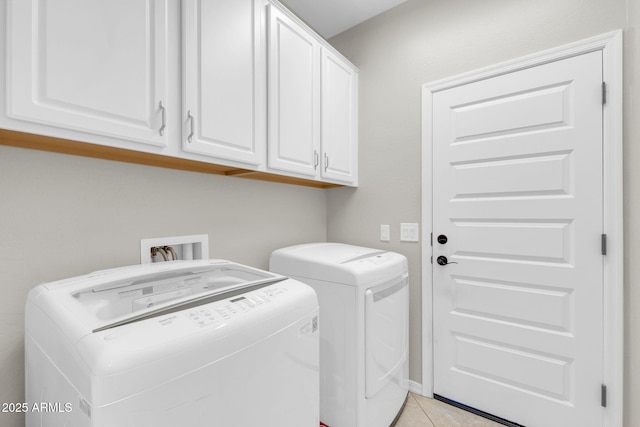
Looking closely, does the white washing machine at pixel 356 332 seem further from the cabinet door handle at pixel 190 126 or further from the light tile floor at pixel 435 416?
the cabinet door handle at pixel 190 126

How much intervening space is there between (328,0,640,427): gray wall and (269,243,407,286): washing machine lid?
1.34ft

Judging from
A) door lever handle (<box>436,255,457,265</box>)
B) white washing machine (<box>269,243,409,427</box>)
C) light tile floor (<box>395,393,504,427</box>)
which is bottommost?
light tile floor (<box>395,393,504,427</box>)

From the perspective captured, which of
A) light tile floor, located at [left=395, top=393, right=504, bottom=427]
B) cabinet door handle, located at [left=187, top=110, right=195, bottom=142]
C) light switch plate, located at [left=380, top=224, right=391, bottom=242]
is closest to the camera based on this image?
cabinet door handle, located at [left=187, top=110, right=195, bottom=142]

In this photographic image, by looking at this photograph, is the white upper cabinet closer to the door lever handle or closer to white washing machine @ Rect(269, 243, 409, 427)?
white washing machine @ Rect(269, 243, 409, 427)

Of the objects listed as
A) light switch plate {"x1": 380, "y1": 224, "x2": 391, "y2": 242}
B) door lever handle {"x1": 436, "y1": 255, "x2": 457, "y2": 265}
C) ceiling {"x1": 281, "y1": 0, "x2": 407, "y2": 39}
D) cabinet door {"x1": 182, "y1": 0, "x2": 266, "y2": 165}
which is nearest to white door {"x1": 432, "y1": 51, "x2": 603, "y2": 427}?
door lever handle {"x1": 436, "y1": 255, "x2": 457, "y2": 265}

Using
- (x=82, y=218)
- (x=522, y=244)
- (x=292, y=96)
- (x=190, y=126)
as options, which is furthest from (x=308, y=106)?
(x=522, y=244)

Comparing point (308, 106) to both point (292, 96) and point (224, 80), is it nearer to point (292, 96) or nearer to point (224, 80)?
point (292, 96)

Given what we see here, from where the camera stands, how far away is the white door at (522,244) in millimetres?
1507

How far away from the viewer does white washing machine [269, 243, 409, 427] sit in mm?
1464

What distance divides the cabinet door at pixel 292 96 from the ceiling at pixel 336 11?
448mm

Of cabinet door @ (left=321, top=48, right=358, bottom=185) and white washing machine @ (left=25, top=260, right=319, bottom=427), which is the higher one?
cabinet door @ (left=321, top=48, right=358, bottom=185)

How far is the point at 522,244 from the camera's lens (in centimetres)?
167

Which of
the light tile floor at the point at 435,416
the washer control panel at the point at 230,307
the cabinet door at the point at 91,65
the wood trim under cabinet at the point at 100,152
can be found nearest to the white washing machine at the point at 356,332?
the light tile floor at the point at 435,416

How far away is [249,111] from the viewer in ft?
4.67
